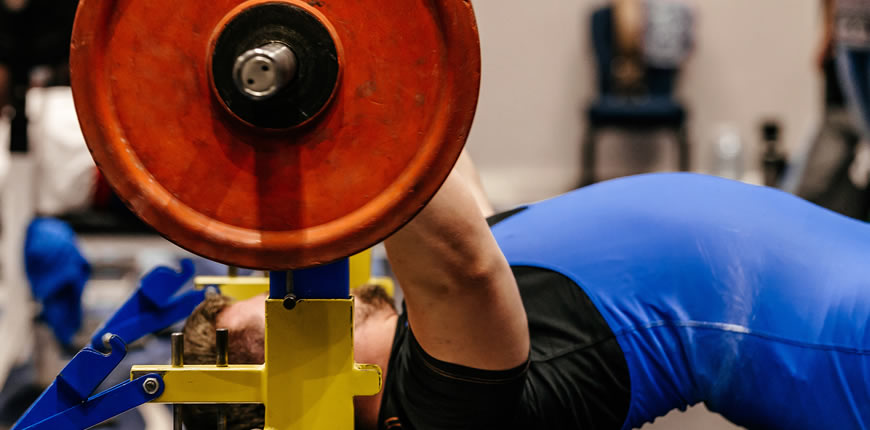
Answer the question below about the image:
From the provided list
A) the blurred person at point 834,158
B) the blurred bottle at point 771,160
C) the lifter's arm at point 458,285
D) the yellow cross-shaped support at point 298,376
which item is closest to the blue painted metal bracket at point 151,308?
the yellow cross-shaped support at point 298,376

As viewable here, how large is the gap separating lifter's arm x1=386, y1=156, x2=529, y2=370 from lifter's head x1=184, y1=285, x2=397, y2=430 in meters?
0.24

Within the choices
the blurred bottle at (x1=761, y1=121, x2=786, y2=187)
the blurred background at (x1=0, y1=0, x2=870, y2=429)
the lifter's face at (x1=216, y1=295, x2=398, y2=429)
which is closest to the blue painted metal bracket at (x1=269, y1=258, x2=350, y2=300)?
the lifter's face at (x1=216, y1=295, x2=398, y2=429)

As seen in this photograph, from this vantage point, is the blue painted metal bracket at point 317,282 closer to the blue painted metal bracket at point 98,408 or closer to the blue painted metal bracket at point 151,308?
the blue painted metal bracket at point 98,408

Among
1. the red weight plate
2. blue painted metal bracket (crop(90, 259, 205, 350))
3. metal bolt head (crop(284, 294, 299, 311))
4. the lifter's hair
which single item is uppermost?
the red weight plate

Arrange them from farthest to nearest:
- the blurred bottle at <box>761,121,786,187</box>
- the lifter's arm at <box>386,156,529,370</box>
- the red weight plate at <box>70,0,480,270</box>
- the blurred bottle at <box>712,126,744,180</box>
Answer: the blurred bottle at <box>712,126,744,180</box>
the blurred bottle at <box>761,121,786,187</box>
the lifter's arm at <box>386,156,529,370</box>
the red weight plate at <box>70,0,480,270</box>

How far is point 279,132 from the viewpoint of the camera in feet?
1.94

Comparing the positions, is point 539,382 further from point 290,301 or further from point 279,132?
point 279,132

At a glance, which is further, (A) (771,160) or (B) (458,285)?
(A) (771,160)

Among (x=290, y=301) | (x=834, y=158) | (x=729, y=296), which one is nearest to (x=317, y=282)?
(x=290, y=301)

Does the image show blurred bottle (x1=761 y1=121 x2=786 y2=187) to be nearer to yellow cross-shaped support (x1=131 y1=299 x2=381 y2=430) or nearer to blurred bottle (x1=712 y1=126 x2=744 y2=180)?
blurred bottle (x1=712 y1=126 x2=744 y2=180)

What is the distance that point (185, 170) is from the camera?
0.60m

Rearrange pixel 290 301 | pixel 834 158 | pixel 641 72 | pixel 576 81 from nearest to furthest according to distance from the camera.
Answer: pixel 290 301 → pixel 834 158 → pixel 641 72 → pixel 576 81

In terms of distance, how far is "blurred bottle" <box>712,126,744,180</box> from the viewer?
4.91m

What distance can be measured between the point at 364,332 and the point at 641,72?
159 inches
